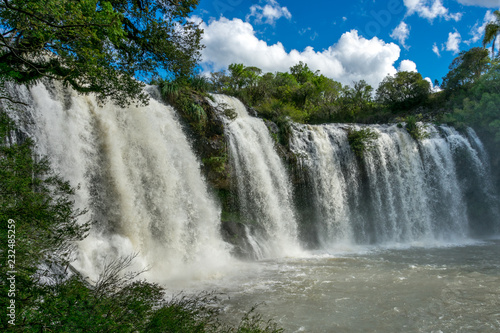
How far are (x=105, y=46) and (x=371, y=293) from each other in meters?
8.91

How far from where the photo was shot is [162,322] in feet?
12.2

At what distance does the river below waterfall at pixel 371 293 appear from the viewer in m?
6.59

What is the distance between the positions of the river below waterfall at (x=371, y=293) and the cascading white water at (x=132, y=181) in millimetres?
2152

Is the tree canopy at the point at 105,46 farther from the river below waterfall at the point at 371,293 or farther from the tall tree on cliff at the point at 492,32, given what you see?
the tall tree on cliff at the point at 492,32

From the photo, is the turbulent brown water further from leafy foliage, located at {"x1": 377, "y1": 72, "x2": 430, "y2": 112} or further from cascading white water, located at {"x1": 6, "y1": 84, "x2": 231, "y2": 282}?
leafy foliage, located at {"x1": 377, "y1": 72, "x2": 430, "y2": 112}

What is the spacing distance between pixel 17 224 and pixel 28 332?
1.53 metres

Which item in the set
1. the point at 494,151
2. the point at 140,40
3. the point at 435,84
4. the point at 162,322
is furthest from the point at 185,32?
the point at 435,84

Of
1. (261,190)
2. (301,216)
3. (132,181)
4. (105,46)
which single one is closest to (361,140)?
(301,216)

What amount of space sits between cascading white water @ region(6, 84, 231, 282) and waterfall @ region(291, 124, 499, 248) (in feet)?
21.5

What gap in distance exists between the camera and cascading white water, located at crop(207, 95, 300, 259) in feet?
45.1

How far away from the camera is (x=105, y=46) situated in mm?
6145

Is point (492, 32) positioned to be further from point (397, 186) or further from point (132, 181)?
point (132, 181)

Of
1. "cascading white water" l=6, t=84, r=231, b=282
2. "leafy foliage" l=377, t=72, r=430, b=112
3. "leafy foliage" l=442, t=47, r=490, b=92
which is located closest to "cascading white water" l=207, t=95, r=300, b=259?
"cascading white water" l=6, t=84, r=231, b=282

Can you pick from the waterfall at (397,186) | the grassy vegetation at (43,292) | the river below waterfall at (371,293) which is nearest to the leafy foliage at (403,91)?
the waterfall at (397,186)
